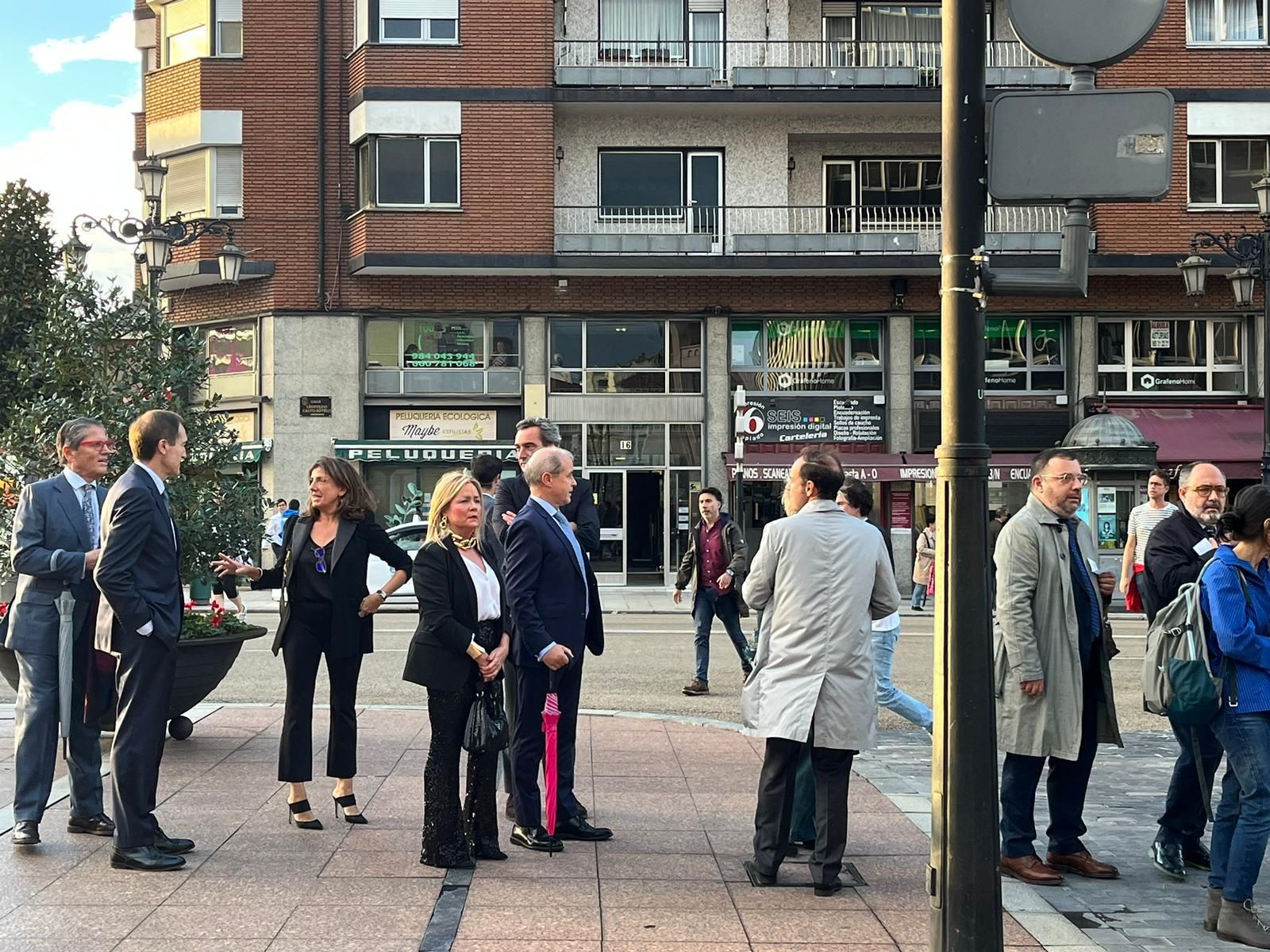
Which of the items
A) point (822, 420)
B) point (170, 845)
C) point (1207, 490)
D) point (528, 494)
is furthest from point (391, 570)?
point (1207, 490)

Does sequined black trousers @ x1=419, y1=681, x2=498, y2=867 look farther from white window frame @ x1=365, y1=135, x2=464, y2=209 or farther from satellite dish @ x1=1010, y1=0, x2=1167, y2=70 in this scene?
white window frame @ x1=365, y1=135, x2=464, y2=209

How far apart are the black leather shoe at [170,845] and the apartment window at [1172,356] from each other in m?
24.1

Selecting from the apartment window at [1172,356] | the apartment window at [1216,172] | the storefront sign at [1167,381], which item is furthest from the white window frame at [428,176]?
the apartment window at [1216,172]

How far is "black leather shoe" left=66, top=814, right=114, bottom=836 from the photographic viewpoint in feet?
22.3

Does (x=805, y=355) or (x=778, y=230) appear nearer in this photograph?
(x=778, y=230)

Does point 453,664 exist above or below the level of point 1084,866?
above

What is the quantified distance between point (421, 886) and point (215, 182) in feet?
78.9

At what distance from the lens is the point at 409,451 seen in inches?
1054

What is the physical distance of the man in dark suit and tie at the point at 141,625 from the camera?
20.2ft

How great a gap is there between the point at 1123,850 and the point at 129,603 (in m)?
4.96

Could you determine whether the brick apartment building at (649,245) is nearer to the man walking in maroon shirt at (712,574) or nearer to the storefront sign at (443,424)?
the storefront sign at (443,424)

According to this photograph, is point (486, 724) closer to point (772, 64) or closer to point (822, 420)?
point (822, 420)

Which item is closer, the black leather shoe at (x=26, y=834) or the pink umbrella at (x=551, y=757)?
the black leather shoe at (x=26, y=834)

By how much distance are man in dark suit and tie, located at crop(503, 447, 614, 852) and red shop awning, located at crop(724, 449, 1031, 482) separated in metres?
19.0
